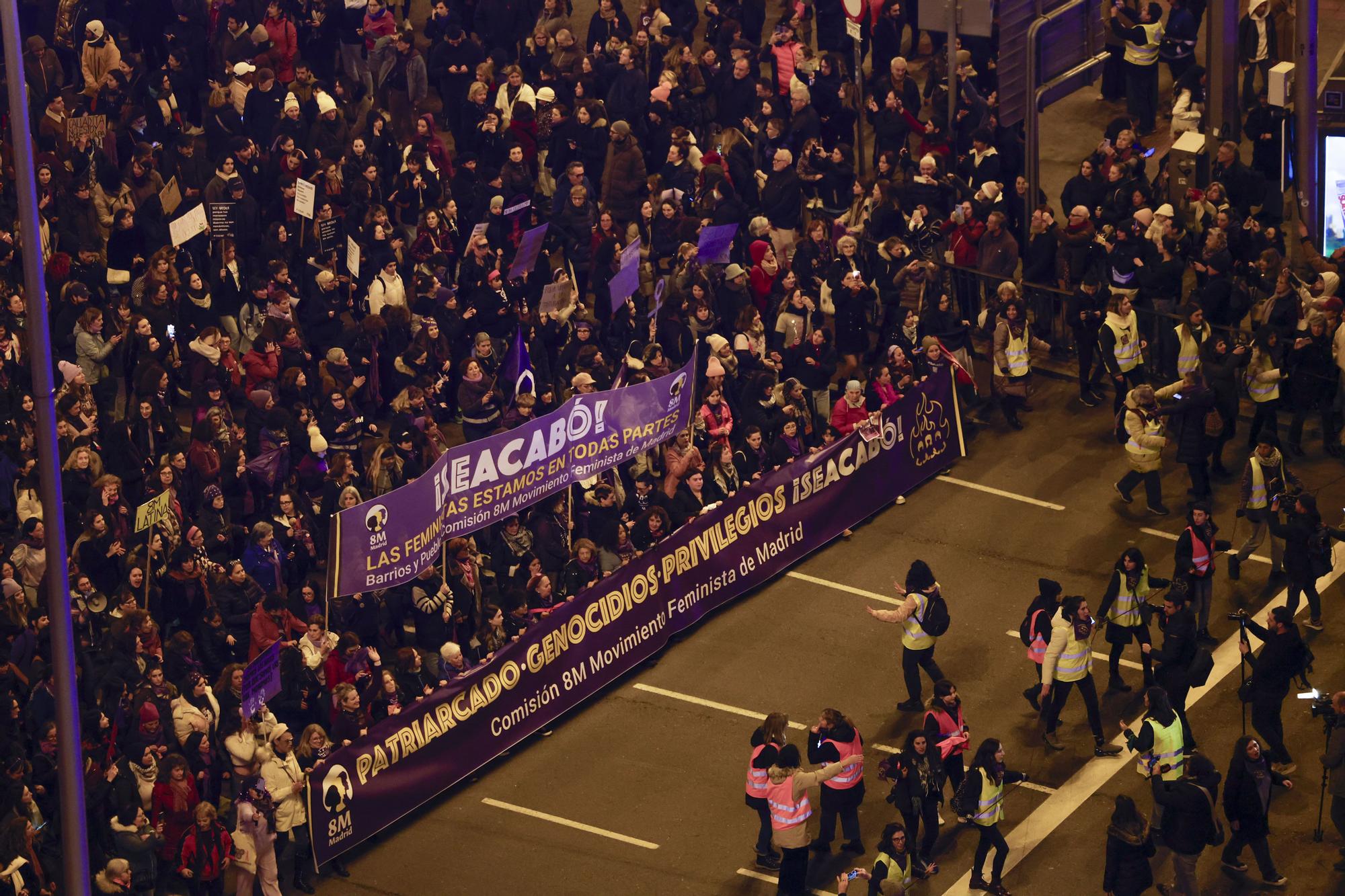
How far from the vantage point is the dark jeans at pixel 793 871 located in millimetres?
21781

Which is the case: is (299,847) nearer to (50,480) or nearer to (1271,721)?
(50,480)

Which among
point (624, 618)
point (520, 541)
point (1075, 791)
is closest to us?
point (1075, 791)

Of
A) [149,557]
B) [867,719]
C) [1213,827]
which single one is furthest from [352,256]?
[1213,827]

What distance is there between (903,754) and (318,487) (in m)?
7.70

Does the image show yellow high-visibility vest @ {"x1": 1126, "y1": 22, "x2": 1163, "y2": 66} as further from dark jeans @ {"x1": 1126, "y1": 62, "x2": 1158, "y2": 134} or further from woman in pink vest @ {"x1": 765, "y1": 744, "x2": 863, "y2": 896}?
woman in pink vest @ {"x1": 765, "y1": 744, "x2": 863, "y2": 896}

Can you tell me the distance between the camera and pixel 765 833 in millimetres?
22438

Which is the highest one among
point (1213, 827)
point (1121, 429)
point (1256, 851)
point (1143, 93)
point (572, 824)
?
point (1143, 93)

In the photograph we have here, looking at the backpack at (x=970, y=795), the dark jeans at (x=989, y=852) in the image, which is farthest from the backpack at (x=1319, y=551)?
the backpack at (x=970, y=795)

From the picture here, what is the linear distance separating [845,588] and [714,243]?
4.79 meters

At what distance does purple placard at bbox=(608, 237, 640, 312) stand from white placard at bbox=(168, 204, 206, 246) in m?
4.78

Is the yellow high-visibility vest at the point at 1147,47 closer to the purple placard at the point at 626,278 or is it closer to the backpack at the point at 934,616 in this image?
the purple placard at the point at 626,278

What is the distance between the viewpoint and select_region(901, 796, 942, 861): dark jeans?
22.2 metres

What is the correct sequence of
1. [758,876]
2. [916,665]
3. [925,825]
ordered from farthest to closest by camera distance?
[916,665] < [758,876] < [925,825]

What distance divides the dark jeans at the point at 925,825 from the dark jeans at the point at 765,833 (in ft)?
4.02
